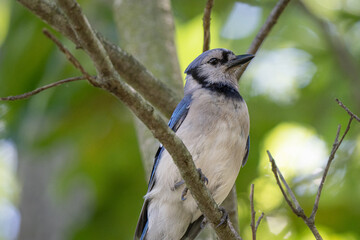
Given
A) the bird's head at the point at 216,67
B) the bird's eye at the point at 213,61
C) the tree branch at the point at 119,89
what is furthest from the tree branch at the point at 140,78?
the tree branch at the point at 119,89

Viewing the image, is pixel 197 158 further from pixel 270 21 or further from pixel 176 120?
pixel 270 21

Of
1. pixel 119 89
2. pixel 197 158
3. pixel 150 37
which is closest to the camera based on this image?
pixel 119 89

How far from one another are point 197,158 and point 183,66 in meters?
2.58

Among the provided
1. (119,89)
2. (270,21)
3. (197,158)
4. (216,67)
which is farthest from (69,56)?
(216,67)

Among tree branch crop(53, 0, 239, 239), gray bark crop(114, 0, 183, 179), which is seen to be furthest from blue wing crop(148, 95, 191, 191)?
tree branch crop(53, 0, 239, 239)

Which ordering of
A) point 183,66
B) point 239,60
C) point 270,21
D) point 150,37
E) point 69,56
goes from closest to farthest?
point 69,56 < point 270,21 < point 239,60 < point 150,37 < point 183,66

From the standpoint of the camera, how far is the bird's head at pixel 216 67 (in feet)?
13.4

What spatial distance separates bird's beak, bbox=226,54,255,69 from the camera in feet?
12.6

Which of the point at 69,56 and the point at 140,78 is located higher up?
the point at 140,78

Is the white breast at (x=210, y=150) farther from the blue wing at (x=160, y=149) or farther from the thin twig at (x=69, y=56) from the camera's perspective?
the thin twig at (x=69, y=56)

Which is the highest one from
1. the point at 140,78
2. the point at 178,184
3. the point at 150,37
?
the point at 150,37

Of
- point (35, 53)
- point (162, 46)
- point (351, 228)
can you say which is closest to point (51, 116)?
point (35, 53)

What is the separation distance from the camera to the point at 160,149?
3.67 m

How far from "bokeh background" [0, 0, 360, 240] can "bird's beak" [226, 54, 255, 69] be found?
873mm
